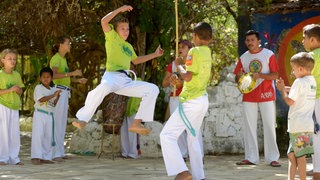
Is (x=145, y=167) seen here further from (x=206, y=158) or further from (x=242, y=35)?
(x=242, y=35)

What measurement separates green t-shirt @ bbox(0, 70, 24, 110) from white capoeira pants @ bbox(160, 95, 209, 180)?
302 centimetres

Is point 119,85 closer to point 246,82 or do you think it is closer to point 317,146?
point 246,82

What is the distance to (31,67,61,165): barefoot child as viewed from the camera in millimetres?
8648

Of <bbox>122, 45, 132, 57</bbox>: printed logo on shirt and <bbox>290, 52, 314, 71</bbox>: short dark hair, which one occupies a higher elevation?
<bbox>122, 45, 132, 57</bbox>: printed logo on shirt

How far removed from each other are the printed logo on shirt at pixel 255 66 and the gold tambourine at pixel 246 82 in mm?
222

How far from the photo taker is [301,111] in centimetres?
600

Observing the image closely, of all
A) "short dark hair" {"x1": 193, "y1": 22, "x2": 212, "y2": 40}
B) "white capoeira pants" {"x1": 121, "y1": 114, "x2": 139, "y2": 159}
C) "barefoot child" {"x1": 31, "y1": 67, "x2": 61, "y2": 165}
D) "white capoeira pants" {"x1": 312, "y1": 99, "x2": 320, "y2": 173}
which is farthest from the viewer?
"white capoeira pants" {"x1": 121, "y1": 114, "x2": 139, "y2": 159}

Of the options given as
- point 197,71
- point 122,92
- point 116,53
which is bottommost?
point 122,92

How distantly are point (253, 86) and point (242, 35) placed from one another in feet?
8.13

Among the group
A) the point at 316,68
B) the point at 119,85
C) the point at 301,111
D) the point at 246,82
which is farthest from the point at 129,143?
the point at 301,111

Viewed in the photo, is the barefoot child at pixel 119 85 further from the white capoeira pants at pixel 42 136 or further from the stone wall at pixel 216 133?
the stone wall at pixel 216 133

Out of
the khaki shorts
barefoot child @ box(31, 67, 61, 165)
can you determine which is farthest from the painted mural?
the khaki shorts

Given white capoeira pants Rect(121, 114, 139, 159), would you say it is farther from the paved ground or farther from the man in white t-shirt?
the man in white t-shirt

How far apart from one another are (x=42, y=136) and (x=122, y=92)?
230 centimetres
